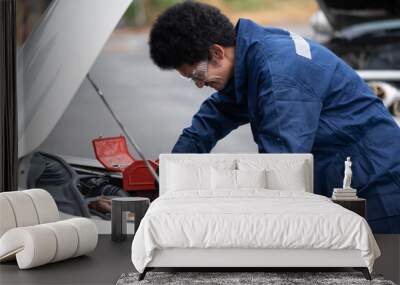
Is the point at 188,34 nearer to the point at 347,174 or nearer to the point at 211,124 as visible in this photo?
the point at 211,124

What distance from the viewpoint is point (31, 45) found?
695 cm

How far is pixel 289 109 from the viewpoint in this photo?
19.3 feet

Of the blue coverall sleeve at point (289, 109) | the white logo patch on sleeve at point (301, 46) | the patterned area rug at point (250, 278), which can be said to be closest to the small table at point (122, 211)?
the blue coverall sleeve at point (289, 109)

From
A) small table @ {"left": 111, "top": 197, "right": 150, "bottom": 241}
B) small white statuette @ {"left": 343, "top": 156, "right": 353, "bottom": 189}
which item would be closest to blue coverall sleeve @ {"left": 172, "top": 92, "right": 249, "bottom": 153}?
small table @ {"left": 111, "top": 197, "right": 150, "bottom": 241}

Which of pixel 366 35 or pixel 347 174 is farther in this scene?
pixel 366 35

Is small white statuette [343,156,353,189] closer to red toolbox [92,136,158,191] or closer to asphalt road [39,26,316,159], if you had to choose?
asphalt road [39,26,316,159]

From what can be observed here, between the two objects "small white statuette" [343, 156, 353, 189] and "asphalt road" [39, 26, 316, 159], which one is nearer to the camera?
"small white statuette" [343, 156, 353, 189]

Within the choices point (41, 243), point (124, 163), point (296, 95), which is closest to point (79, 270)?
point (41, 243)

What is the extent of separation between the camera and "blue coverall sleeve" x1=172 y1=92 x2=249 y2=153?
6.53 metres

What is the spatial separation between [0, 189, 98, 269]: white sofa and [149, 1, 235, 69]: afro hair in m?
1.55

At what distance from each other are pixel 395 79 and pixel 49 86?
3.03 meters

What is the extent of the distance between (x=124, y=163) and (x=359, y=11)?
2431mm

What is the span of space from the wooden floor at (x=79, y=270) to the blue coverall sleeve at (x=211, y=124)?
124cm

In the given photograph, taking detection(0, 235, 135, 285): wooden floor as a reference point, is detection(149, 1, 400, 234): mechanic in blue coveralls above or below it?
above
